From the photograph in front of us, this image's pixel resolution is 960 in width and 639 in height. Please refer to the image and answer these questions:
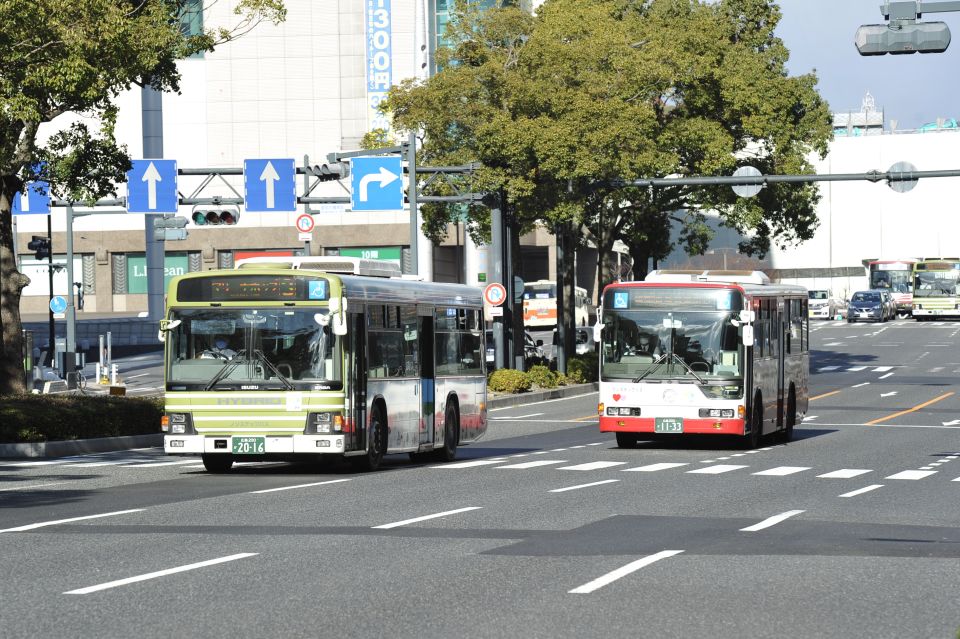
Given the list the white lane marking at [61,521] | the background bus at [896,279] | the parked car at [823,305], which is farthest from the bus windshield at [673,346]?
the background bus at [896,279]

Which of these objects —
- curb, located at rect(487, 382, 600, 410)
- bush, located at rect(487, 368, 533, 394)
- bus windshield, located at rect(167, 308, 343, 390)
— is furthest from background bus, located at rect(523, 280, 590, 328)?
bus windshield, located at rect(167, 308, 343, 390)

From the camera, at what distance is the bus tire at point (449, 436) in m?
24.1

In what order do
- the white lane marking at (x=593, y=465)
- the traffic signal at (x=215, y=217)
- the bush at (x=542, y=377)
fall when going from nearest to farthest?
1. the white lane marking at (x=593, y=465)
2. the traffic signal at (x=215, y=217)
3. the bush at (x=542, y=377)

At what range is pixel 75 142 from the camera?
2669 centimetres

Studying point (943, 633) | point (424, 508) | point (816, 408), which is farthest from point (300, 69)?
point (943, 633)

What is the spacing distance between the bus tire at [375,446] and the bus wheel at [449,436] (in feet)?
8.44

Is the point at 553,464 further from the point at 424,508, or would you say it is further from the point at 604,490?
the point at 424,508

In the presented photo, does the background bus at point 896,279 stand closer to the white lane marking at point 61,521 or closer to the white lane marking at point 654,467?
the white lane marking at point 654,467

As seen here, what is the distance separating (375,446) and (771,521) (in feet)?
25.0

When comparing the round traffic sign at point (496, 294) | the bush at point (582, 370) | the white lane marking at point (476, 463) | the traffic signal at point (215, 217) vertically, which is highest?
the traffic signal at point (215, 217)

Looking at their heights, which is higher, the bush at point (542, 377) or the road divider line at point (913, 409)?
the bush at point (542, 377)

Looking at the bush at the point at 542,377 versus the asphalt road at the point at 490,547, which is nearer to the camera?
the asphalt road at the point at 490,547

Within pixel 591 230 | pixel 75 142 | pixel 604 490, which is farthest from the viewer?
pixel 591 230

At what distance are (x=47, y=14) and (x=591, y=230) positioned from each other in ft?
118
